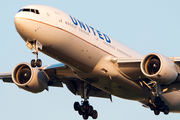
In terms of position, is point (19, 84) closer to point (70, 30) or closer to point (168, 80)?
point (70, 30)

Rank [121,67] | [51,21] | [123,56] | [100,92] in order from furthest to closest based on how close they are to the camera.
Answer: [100,92], [123,56], [121,67], [51,21]

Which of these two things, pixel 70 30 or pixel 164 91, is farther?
pixel 164 91

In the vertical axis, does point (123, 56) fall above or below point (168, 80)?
above

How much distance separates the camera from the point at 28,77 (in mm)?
32875

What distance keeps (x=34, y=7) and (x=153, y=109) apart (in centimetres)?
1347

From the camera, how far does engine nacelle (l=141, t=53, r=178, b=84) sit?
2759 cm

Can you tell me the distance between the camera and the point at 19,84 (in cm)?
3238

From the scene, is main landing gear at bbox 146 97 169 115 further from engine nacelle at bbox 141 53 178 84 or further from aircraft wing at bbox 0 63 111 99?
aircraft wing at bbox 0 63 111 99

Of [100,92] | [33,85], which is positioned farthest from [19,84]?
[100,92]

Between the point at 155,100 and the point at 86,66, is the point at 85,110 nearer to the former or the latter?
the point at 155,100

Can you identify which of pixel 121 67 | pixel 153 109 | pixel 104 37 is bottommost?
pixel 153 109

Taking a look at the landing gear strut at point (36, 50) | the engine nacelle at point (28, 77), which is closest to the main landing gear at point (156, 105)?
the engine nacelle at point (28, 77)

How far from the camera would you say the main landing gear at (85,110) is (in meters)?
34.3

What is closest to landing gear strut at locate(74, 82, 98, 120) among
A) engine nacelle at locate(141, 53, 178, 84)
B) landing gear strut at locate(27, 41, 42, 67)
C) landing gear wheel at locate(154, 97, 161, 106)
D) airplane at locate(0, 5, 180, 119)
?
airplane at locate(0, 5, 180, 119)
